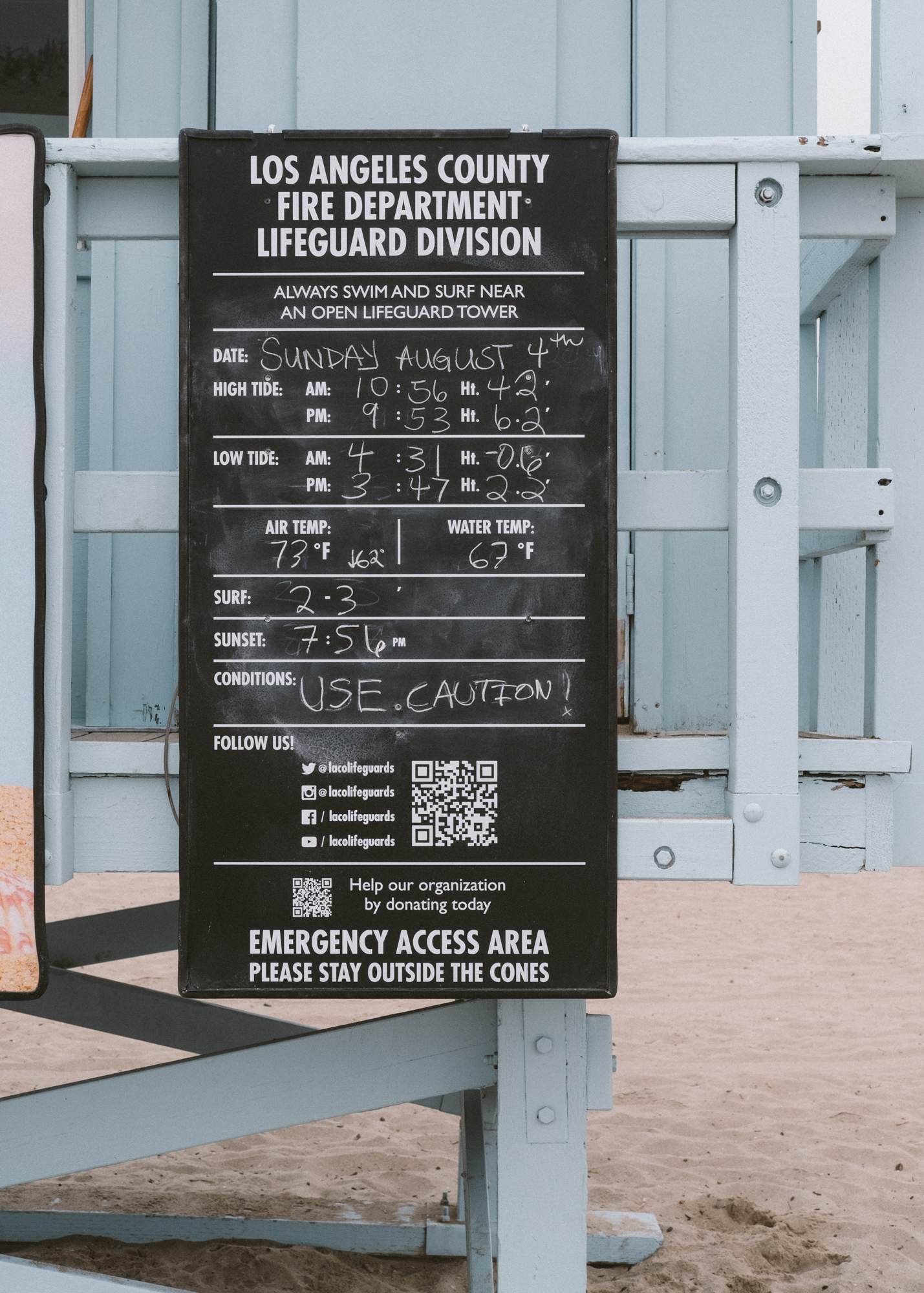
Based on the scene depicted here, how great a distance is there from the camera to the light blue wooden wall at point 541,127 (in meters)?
2.82

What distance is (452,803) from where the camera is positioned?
6.03 ft

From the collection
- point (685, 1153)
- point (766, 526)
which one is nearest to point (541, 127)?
point (766, 526)

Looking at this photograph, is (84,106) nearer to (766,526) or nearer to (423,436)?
(423,436)

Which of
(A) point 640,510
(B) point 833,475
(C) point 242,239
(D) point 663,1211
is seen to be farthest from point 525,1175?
(D) point 663,1211

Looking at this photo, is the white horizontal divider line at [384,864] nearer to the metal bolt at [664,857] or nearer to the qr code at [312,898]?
the qr code at [312,898]

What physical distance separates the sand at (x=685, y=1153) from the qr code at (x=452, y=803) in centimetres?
207

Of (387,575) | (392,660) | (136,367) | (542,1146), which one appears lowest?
(542,1146)

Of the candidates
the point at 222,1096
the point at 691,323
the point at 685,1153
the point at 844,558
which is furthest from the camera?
the point at 685,1153

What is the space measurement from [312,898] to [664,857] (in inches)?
22.6

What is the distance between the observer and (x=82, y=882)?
965 cm

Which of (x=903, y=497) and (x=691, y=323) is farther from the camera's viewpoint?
(x=691, y=323)

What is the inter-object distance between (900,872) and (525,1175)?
9.85 metres

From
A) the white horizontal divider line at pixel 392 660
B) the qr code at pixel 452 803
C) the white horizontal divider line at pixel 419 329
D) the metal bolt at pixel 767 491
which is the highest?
the white horizontal divider line at pixel 419 329

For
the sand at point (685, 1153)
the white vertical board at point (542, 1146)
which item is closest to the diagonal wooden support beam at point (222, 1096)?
the white vertical board at point (542, 1146)
